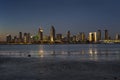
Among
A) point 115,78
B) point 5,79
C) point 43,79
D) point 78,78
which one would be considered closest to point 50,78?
point 43,79

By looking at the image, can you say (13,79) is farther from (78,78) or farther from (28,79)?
(78,78)

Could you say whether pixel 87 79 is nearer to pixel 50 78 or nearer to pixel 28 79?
pixel 50 78

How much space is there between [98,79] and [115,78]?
1.67 metres

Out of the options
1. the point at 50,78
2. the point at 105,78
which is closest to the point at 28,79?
the point at 50,78

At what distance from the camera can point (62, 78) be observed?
24969 mm

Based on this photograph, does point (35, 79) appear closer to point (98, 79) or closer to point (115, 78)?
point (98, 79)

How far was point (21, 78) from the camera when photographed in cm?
2481

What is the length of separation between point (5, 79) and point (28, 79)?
7.66ft

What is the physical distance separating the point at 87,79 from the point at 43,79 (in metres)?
4.26

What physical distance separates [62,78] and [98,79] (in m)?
3.58

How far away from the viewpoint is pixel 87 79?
79.1ft

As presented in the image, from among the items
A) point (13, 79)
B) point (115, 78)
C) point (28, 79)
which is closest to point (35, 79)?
point (28, 79)

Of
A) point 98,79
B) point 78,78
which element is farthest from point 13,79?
point 98,79

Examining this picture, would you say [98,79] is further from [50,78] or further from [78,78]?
[50,78]
